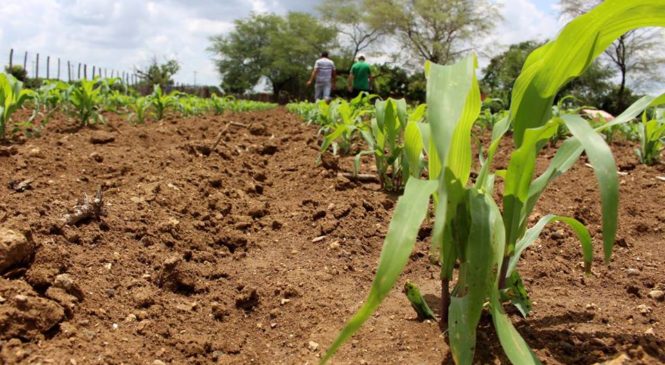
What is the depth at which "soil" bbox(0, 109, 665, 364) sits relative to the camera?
116 centimetres

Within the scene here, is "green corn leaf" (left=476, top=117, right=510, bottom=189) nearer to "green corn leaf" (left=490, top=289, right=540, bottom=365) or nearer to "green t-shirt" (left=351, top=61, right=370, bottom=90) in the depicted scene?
"green corn leaf" (left=490, top=289, right=540, bottom=365)

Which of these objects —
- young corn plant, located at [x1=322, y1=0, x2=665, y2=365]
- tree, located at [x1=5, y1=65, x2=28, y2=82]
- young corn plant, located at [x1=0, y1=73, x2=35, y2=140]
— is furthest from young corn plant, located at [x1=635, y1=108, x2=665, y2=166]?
tree, located at [x1=5, y1=65, x2=28, y2=82]

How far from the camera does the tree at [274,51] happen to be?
45844 millimetres

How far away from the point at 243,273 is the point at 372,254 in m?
0.50

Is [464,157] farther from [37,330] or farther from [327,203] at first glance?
[327,203]

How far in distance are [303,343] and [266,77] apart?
48.6 meters

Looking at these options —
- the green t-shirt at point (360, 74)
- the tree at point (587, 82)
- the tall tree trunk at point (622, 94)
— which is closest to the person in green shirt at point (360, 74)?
the green t-shirt at point (360, 74)

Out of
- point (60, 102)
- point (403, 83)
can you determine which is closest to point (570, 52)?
point (60, 102)

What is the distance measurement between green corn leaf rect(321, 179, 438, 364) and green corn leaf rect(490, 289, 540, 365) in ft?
0.89

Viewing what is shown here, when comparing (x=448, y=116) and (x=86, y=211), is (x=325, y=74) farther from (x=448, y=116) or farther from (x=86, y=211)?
(x=448, y=116)

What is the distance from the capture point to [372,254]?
6.38 ft

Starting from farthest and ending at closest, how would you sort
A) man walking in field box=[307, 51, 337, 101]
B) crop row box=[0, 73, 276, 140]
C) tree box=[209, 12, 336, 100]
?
1. tree box=[209, 12, 336, 100]
2. man walking in field box=[307, 51, 337, 101]
3. crop row box=[0, 73, 276, 140]

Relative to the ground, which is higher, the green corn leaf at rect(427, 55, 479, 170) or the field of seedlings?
the green corn leaf at rect(427, 55, 479, 170)

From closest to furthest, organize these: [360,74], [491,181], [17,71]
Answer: [491,181], [360,74], [17,71]
